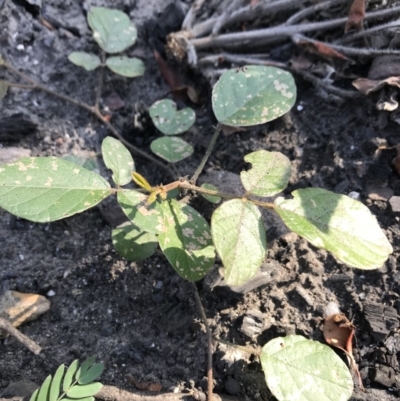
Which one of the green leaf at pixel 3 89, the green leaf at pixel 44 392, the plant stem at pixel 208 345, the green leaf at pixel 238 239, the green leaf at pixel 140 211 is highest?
the green leaf at pixel 3 89

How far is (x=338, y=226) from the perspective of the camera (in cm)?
111

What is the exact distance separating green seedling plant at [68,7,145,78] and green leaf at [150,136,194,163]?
46 centimetres

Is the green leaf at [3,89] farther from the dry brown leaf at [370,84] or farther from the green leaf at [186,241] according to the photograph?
the dry brown leaf at [370,84]

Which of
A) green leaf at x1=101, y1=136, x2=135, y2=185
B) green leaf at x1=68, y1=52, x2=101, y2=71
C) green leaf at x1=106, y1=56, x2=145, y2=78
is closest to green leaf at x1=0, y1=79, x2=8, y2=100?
green leaf at x1=68, y1=52, x2=101, y2=71

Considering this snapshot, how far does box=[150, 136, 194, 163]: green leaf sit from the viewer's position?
62.9 inches

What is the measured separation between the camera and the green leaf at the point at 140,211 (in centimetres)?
115

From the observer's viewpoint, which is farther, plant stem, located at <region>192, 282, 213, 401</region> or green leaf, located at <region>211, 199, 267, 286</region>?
plant stem, located at <region>192, 282, 213, 401</region>

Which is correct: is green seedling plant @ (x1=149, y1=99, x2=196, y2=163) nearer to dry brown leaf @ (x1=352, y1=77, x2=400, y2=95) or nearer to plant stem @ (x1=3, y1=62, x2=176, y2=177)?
plant stem @ (x1=3, y1=62, x2=176, y2=177)

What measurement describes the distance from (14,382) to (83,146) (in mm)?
914

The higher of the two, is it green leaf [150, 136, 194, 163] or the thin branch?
the thin branch

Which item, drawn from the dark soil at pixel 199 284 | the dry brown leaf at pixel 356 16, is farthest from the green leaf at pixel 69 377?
the dry brown leaf at pixel 356 16

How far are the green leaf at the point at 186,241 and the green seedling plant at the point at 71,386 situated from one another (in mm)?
336

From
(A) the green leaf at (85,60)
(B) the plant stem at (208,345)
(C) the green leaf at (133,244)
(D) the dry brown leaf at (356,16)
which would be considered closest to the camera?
(B) the plant stem at (208,345)

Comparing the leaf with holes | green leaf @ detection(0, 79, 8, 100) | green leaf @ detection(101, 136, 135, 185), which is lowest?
the leaf with holes
